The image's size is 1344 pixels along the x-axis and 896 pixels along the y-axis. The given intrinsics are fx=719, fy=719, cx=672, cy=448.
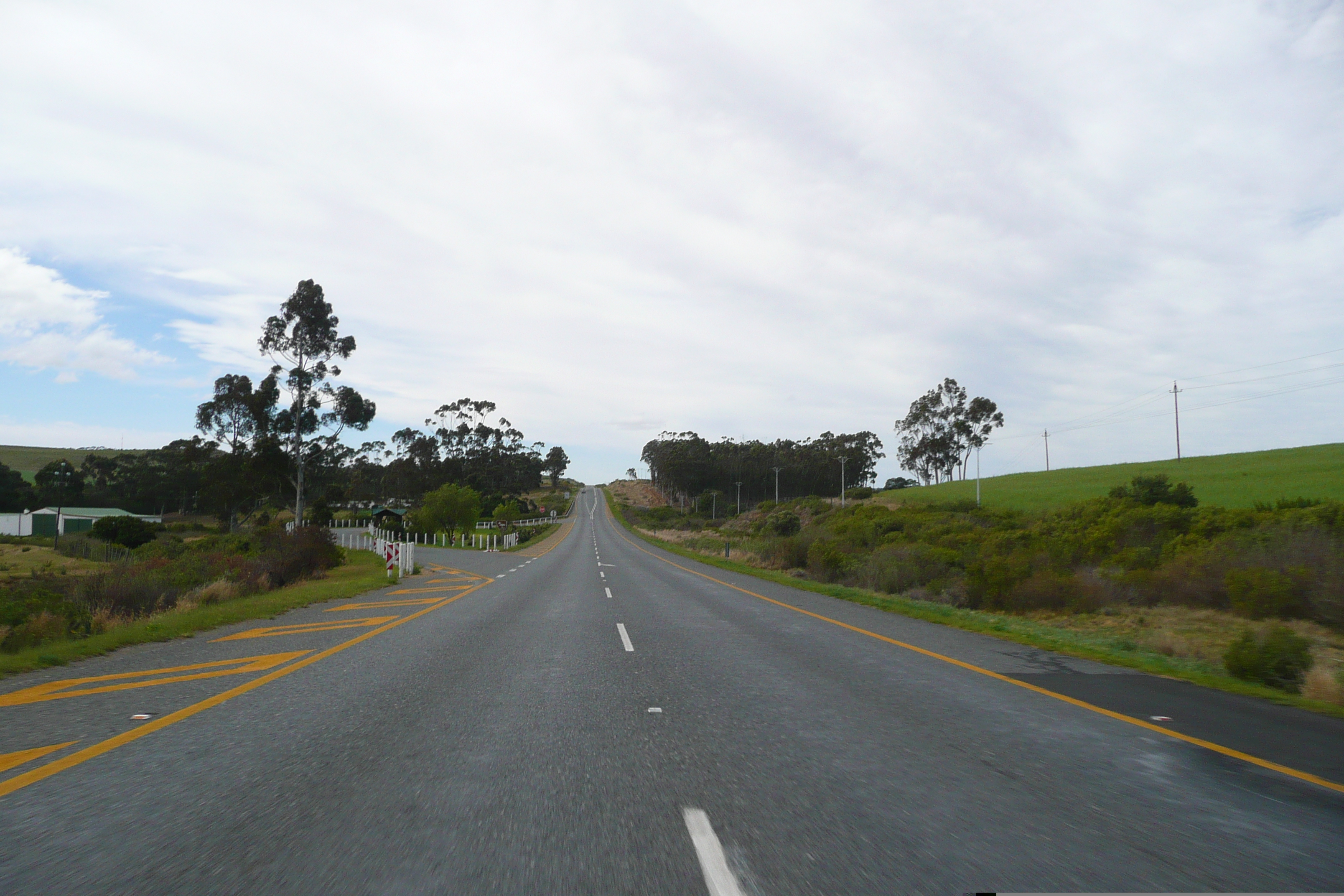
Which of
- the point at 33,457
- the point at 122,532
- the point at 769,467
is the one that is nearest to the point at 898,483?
the point at 769,467

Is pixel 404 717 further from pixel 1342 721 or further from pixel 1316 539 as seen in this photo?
pixel 1316 539

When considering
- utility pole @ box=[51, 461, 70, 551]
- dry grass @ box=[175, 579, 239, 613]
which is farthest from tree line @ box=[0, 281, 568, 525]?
dry grass @ box=[175, 579, 239, 613]

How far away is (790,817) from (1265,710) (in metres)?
5.37

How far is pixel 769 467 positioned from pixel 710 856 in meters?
128

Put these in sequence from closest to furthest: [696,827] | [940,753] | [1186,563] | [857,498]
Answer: [696,827] < [940,753] < [1186,563] < [857,498]

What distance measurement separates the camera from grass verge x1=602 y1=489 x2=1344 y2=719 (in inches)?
293

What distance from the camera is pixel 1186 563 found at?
62.9ft

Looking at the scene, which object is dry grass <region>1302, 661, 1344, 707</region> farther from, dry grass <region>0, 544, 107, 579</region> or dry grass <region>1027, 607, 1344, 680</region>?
dry grass <region>0, 544, 107, 579</region>

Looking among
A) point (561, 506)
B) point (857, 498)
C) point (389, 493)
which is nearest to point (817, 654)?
point (857, 498)

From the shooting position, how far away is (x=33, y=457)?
509 feet

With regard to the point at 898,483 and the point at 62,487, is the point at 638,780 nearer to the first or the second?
the point at 62,487

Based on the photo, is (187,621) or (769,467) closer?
(187,621)

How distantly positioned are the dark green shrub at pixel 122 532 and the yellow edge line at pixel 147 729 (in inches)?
1749

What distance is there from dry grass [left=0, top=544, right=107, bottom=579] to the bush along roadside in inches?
221
